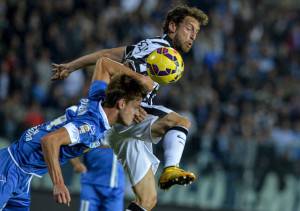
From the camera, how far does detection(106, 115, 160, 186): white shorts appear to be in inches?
313

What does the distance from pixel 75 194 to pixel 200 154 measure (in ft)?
6.35

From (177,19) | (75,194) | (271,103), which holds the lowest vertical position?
(75,194)

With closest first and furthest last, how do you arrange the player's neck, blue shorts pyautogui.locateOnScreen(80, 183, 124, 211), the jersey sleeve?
the player's neck < the jersey sleeve < blue shorts pyautogui.locateOnScreen(80, 183, 124, 211)

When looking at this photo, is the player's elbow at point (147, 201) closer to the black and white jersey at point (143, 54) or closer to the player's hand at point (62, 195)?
the black and white jersey at point (143, 54)

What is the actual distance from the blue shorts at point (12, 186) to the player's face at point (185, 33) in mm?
2012

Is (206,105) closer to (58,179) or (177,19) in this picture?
(177,19)

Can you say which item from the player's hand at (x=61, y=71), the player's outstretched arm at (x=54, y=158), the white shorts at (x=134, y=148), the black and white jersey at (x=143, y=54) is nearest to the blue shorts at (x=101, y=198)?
the white shorts at (x=134, y=148)

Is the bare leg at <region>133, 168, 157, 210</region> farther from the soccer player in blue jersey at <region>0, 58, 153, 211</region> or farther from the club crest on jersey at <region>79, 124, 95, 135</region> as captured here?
the club crest on jersey at <region>79, 124, 95, 135</region>

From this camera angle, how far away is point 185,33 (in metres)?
8.02

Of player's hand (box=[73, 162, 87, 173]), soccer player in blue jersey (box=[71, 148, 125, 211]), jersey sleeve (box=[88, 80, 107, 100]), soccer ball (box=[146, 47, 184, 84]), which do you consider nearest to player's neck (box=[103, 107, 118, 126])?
jersey sleeve (box=[88, 80, 107, 100])

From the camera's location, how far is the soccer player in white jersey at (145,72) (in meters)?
7.71

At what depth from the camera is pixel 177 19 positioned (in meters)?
8.11

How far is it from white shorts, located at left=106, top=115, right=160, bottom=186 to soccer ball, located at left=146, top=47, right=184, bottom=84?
609 millimetres

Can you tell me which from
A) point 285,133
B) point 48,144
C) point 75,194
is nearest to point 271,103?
point 285,133
